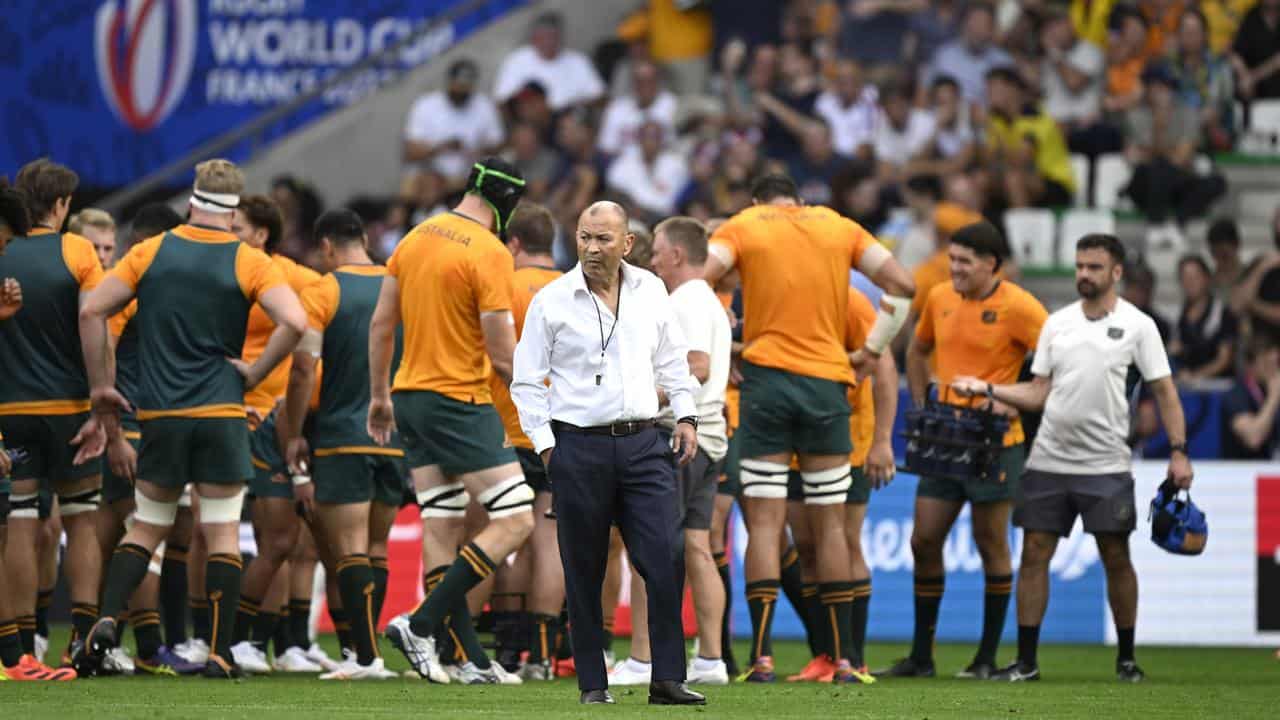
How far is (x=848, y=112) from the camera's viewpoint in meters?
21.7

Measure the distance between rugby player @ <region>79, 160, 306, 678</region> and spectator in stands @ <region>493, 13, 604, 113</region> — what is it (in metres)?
11.7

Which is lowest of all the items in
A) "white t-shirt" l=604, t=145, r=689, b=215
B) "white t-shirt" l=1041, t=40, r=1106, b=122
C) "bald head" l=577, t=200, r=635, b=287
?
"bald head" l=577, t=200, r=635, b=287

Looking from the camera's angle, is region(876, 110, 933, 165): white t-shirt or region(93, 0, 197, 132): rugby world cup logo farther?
region(93, 0, 197, 132): rugby world cup logo

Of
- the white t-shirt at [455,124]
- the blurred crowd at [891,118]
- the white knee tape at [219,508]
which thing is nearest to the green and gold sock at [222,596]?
the white knee tape at [219,508]

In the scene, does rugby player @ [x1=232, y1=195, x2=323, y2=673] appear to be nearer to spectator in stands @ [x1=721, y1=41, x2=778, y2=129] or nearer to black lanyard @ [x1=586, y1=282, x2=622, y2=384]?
black lanyard @ [x1=586, y1=282, x2=622, y2=384]

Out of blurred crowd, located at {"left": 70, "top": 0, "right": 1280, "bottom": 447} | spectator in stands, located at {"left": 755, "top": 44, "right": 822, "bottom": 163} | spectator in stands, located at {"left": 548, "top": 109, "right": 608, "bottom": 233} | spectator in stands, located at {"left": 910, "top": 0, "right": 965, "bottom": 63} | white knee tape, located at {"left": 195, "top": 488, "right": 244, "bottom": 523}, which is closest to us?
white knee tape, located at {"left": 195, "top": 488, "right": 244, "bottom": 523}

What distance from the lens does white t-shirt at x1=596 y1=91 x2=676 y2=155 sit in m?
22.0

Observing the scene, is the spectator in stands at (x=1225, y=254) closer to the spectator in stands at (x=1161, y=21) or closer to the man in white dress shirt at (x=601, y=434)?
the spectator in stands at (x=1161, y=21)

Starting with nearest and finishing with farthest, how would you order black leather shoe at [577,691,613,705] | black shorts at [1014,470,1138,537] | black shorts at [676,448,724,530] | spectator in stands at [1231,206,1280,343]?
black leather shoe at [577,691,613,705] < black shorts at [676,448,724,530] < black shorts at [1014,470,1138,537] < spectator in stands at [1231,206,1280,343]

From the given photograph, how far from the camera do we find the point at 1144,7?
21.7 meters

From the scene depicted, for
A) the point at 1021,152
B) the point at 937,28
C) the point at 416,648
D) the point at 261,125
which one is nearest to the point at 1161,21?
the point at 937,28

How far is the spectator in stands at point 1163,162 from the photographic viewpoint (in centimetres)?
2022

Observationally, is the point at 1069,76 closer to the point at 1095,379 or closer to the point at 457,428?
the point at 1095,379

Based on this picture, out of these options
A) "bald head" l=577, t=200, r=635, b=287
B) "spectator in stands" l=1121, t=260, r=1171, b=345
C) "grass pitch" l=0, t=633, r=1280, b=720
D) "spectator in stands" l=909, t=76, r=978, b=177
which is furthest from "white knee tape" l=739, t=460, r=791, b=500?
"spectator in stands" l=909, t=76, r=978, b=177
